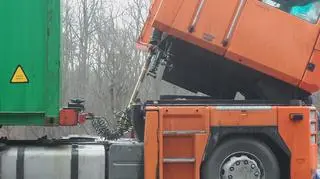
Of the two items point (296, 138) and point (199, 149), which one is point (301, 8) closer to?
point (296, 138)

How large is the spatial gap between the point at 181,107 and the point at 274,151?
49.1 inches

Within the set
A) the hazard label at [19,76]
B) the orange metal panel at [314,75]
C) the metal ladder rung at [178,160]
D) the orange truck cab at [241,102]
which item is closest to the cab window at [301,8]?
the orange truck cab at [241,102]

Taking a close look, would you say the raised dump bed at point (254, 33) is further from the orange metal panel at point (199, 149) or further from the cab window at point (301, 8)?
the orange metal panel at point (199, 149)

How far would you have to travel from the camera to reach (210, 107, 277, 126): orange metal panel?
20.3ft

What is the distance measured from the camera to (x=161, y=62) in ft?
23.5

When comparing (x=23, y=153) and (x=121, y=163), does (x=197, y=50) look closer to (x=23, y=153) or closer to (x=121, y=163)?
(x=121, y=163)

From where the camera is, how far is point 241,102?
648 centimetres

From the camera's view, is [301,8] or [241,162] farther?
[301,8]

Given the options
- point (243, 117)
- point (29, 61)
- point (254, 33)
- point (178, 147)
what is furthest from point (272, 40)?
point (29, 61)

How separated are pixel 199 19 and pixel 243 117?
4.19 feet

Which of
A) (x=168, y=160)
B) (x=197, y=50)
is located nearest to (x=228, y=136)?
(x=168, y=160)

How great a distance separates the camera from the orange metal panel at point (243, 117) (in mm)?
6199

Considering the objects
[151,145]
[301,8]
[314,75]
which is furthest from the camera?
[301,8]

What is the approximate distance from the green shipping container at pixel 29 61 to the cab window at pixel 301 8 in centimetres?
261
